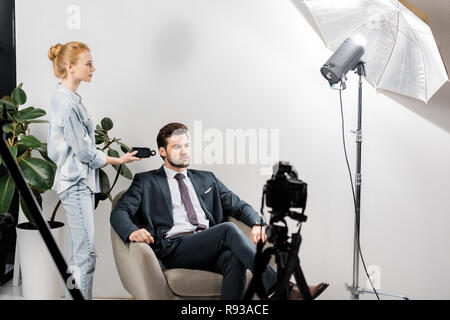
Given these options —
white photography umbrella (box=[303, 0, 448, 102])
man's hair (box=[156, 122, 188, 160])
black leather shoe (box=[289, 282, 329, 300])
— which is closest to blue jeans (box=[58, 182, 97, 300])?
man's hair (box=[156, 122, 188, 160])

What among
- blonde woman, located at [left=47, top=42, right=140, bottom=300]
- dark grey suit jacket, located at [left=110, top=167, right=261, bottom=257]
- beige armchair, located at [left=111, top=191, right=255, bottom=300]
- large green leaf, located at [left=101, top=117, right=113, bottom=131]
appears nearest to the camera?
beige armchair, located at [left=111, top=191, right=255, bottom=300]

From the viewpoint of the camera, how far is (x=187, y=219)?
2523 millimetres

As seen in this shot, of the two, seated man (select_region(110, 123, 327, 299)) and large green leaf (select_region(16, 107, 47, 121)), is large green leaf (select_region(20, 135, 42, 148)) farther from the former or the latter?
seated man (select_region(110, 123, 327, 299))

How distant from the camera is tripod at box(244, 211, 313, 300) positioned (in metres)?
1.60

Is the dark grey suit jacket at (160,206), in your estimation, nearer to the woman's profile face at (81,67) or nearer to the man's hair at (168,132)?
the man's hair at (168,132)

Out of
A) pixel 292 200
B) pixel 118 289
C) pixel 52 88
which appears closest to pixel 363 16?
pixel 292 200

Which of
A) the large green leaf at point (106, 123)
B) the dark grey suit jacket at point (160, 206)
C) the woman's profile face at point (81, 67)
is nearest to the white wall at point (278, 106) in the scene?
the large green leaf at point (106, 123)

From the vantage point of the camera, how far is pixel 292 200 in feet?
5.35

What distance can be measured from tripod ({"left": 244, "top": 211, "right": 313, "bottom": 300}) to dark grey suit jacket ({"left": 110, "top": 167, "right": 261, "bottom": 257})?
0.79 m

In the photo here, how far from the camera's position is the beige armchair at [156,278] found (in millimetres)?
2131

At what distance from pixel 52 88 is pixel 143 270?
146cm

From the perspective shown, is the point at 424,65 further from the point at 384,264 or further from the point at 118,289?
the point at 118,289
